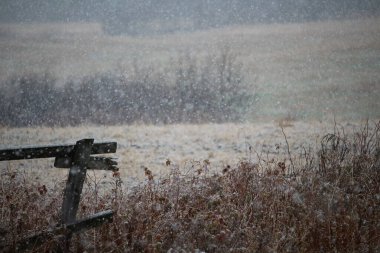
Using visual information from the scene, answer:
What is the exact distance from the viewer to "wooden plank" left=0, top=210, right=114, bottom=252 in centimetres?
528

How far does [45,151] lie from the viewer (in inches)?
211

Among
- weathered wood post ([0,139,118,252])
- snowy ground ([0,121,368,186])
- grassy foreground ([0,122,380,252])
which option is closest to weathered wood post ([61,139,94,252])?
weathered wood post ([0,139,118,252])

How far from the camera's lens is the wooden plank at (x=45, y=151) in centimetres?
504

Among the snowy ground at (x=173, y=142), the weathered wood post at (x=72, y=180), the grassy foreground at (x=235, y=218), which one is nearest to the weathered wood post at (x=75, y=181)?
the weathered wood post at (x=72, y=180)

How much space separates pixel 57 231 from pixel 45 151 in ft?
3.24

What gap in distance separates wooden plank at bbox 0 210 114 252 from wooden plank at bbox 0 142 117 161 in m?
0.84

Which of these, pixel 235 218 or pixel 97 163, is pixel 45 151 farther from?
pixel 235 218

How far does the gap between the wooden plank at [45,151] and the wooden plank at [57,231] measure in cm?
84

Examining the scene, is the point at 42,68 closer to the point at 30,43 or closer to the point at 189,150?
the point at 30,43

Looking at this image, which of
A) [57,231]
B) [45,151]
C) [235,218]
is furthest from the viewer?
[235,218]

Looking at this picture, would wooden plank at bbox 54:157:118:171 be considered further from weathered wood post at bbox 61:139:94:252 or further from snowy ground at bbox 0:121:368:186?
snowy ground at bbox 0:121:368:186

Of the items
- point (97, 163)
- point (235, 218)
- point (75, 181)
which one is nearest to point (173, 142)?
point (235, 218)

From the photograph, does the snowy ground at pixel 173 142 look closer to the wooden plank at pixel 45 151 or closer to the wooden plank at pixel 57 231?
the wooden plank at pixel 57 231

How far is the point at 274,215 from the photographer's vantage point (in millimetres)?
6984
